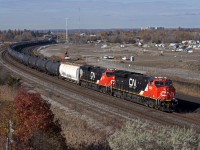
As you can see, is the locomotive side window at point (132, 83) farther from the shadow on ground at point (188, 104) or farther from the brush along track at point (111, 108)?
the shadow on ground at point (188, 104)

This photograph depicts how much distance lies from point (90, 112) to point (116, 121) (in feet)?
13.1

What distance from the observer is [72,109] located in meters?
31.9

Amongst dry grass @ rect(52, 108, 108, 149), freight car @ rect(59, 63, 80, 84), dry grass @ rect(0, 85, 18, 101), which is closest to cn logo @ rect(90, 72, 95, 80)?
freight car @ rect(59, 63, 80, 84)

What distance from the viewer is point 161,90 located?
31.0 m

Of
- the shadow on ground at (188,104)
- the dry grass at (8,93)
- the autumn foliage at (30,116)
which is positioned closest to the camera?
the autumn foliage at (30,116)

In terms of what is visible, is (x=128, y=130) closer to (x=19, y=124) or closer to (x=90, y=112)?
(x=19, y=124)

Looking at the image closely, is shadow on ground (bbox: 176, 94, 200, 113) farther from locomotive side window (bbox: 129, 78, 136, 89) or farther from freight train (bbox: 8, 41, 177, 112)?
locomotive side window (bbox: 129, 78, 136, 89)

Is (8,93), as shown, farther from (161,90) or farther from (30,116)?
(30,116)

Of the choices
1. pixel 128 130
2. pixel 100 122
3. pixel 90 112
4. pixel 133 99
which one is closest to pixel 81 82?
pixel 133 99

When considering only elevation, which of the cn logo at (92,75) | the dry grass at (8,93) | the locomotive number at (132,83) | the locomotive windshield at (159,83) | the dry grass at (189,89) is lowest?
the dry grass at (189,89)

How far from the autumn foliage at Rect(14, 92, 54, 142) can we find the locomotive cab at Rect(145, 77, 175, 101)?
15.1 meters

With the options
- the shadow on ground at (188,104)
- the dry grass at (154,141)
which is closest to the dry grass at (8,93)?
the shadow on ground at (188,104)

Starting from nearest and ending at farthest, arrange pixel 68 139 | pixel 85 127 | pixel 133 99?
pixel 68 139 < pixel 85 127 < pixel 133 99

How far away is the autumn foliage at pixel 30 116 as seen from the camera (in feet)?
54.4
